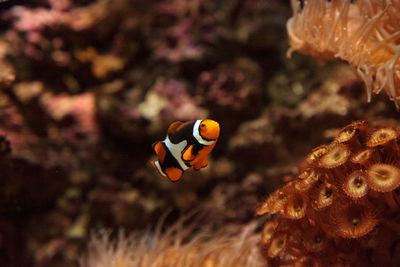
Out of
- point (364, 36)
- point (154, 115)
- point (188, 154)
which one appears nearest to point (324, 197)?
point (188, 154)

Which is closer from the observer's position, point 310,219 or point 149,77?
point 310,219

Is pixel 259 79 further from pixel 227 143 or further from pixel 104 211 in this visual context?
pixel 104 211

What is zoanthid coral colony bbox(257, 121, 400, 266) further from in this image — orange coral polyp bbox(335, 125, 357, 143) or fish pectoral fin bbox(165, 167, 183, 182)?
fish pectoral fin bbox(165, 167, 183, 182)

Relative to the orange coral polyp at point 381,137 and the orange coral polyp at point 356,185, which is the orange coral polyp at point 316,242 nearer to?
the orange coral polyp at point 356,185

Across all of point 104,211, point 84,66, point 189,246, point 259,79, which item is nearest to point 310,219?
point 189,246

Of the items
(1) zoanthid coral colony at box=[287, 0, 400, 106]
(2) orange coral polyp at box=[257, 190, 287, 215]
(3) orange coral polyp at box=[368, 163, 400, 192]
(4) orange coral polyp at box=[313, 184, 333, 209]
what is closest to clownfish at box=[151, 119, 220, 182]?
(2) orange coral polyp at box=[257, 190, 287, 215]
